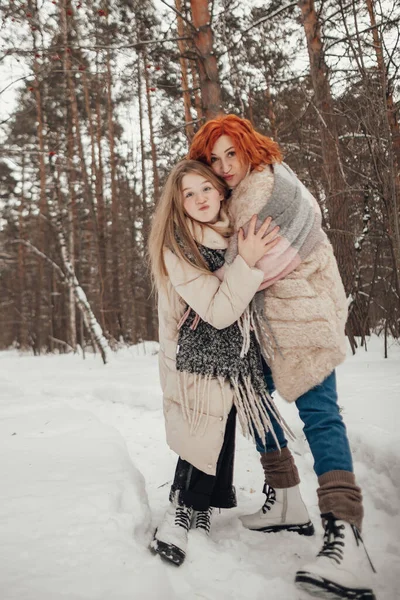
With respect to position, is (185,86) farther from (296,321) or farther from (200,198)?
(296,321)

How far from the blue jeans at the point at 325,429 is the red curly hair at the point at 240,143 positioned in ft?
3.12

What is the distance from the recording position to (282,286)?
161 cm

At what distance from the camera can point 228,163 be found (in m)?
1.80

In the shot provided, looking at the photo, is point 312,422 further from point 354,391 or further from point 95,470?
point 354,391

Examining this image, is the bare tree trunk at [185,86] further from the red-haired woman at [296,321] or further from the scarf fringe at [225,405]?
the scarf fringe at [225,405]

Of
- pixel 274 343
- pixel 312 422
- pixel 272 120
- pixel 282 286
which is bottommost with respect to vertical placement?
pixel 312 422

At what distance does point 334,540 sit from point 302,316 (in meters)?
0.77

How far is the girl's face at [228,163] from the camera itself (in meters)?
1.79

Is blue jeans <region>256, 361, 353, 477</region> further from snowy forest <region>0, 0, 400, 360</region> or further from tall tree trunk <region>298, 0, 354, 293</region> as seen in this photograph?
tall tree trunk <region>298, 0, 354, 293</region>

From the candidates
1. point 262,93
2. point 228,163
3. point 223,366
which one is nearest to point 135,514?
point 223,366

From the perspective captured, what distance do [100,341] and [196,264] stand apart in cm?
603

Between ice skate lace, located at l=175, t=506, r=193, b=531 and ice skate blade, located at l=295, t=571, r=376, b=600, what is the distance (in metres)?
Answer: 0.50

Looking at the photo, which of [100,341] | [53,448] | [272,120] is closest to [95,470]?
[53,448]

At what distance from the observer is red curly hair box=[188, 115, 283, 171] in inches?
68.6
